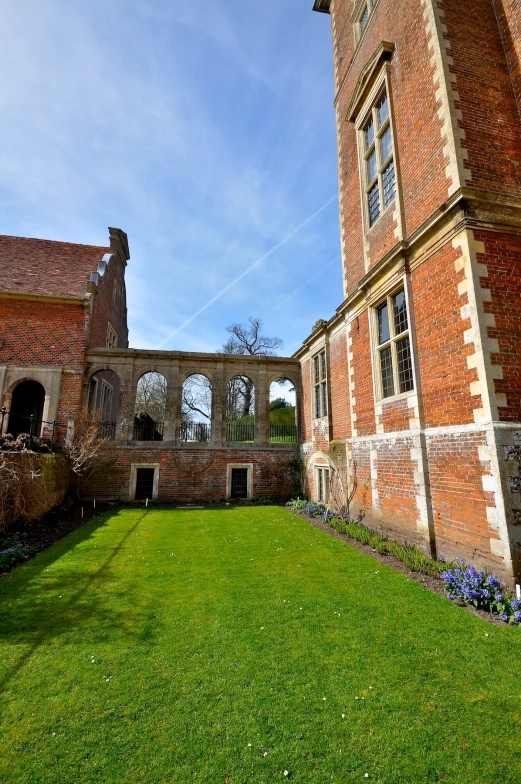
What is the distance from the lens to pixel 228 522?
9867 millimetres

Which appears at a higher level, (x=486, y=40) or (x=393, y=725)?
(x=486, y=40)

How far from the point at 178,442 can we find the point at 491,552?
10.9 meters

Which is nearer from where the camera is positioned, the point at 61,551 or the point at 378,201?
the point at 61,551

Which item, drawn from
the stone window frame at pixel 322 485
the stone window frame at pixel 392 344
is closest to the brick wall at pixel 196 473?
the stone window frame at pixel 322 485

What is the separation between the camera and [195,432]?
14.8 meters

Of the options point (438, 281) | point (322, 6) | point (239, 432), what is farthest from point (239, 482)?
point (322, 6)

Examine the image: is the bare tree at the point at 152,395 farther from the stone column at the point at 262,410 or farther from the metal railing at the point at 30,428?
the stone column at the point at 262,410

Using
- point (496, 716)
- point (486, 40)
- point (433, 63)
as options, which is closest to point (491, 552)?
point (496, 716)

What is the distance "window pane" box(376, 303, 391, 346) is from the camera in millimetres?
8266

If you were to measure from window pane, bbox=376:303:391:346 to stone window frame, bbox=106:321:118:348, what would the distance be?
13415 mm

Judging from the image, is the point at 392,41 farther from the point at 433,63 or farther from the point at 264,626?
the point at 264,626

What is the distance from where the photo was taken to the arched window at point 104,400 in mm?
14400

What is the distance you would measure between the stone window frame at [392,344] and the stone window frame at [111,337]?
43.8 feet

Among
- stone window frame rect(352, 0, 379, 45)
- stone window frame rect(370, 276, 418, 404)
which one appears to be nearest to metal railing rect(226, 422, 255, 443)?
stone window frame rect(370, 276, 418, 404)
